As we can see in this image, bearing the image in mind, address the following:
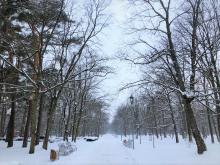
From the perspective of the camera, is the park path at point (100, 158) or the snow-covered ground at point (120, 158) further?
the park path at point (100, 158)

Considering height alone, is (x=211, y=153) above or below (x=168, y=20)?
below

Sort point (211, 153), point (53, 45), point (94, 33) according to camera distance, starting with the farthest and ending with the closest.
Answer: point (53, 45) → point (94, 33) → point (211, 153)

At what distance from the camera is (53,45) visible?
Answer: 2466 centimetres

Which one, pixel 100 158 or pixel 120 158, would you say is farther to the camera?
pixel 100 158

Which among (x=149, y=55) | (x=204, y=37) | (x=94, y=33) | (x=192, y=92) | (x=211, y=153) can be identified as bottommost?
(x=211, y=153)

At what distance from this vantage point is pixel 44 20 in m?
19.4

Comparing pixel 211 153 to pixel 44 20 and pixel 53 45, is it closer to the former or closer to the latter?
pixel 44 20

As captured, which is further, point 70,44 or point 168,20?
point 70,44

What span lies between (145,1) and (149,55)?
12.7 feet

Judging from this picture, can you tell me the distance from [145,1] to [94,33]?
547 cm

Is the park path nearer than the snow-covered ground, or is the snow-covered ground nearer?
the snow-covered ground

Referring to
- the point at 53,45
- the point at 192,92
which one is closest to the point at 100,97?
the point at 53,45

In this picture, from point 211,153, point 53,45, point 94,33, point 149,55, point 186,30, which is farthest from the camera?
point 53,45

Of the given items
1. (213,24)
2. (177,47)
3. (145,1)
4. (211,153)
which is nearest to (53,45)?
(145,1)
